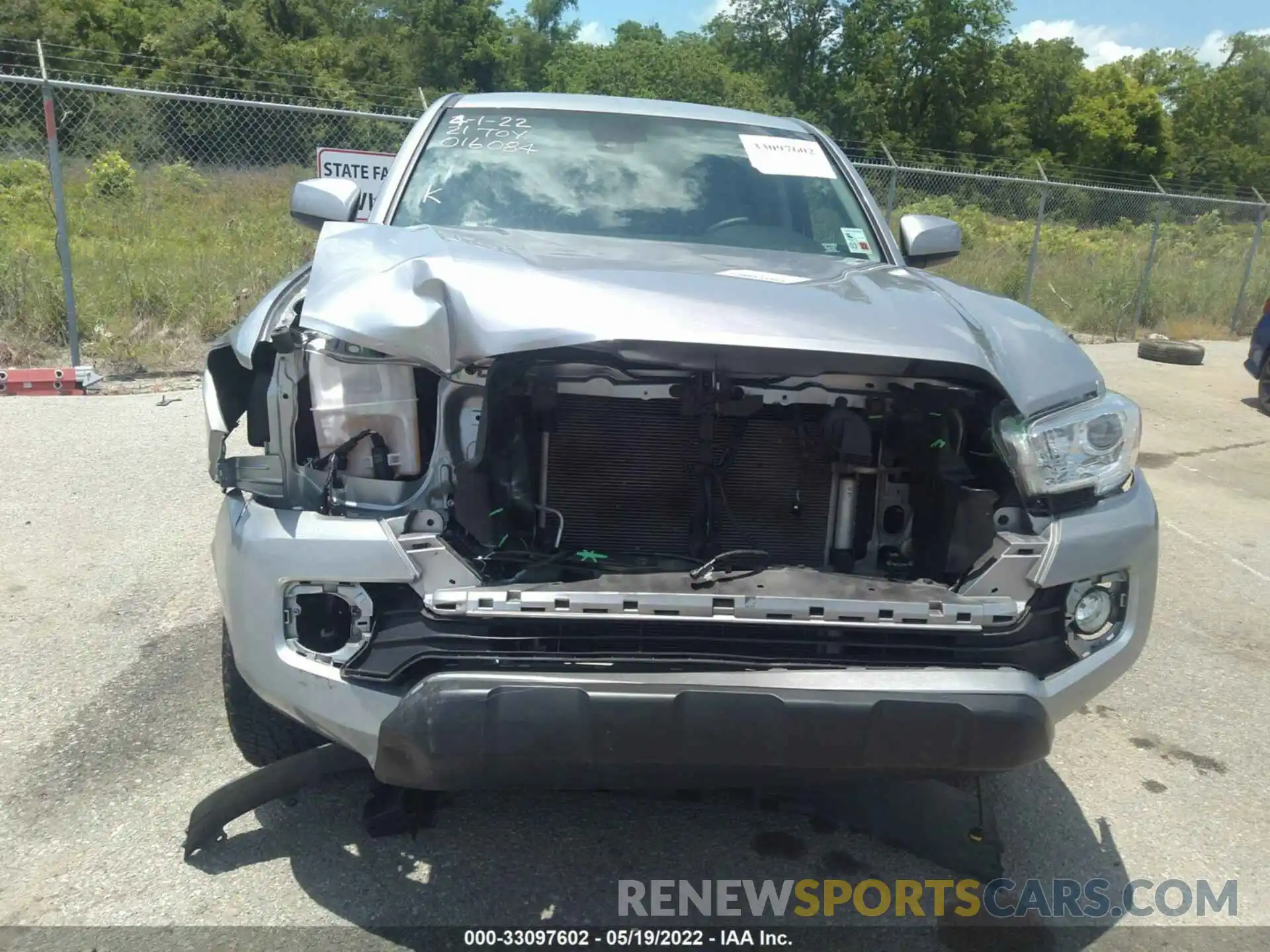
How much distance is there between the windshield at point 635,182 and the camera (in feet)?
11.3

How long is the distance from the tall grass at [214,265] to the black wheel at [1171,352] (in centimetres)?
175

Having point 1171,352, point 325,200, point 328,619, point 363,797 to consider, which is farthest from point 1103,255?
point 328,619

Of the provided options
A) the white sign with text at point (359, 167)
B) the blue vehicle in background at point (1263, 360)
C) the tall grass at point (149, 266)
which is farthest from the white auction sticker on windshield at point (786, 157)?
the blue vehicle in background at point (1263, 360)

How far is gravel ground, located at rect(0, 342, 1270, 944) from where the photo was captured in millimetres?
2404

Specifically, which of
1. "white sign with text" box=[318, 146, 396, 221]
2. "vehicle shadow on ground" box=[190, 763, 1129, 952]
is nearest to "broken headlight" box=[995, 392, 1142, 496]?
"vehicle shadow on ground" box=[190, 763, 1129, 952]

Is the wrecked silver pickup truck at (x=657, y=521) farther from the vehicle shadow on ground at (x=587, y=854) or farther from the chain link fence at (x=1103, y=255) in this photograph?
the chain link fence at (x=1103, y=255)

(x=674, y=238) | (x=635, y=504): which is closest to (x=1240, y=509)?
(x=674, y=238)

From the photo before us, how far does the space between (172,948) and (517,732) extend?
39.4 inches

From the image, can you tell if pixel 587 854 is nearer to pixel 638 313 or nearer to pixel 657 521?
pixel 657 521

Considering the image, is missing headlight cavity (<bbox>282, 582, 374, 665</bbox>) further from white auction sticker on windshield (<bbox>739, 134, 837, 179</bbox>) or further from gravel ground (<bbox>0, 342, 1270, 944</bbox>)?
white auction sticker on windshield (<bbox>739, 134, 837, 179</bbox>)

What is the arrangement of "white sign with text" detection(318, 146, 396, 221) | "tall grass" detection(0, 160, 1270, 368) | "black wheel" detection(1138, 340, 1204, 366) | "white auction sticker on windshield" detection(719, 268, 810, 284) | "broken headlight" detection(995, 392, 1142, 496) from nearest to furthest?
"broken headlight" detection(995, 392, 1142, 496) → "white auction sticker on windshield" detection(719, 268, 810, 284) → "white sign with text" detection(318, 146, 396, 221) → "tall grass" detection(0, 160, 1270, 368) → "black wheel" detection(1138, 340, 1204, 366)

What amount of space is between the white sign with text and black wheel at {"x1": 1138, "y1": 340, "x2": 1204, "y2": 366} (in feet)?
28.2

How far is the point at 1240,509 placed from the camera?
6.11 m

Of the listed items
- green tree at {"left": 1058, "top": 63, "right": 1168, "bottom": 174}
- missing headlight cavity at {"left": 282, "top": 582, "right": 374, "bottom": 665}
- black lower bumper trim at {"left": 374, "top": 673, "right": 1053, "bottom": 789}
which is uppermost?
green tree at {"left": 1058, "top": 63, "right": 1168, "bottom": 174}
